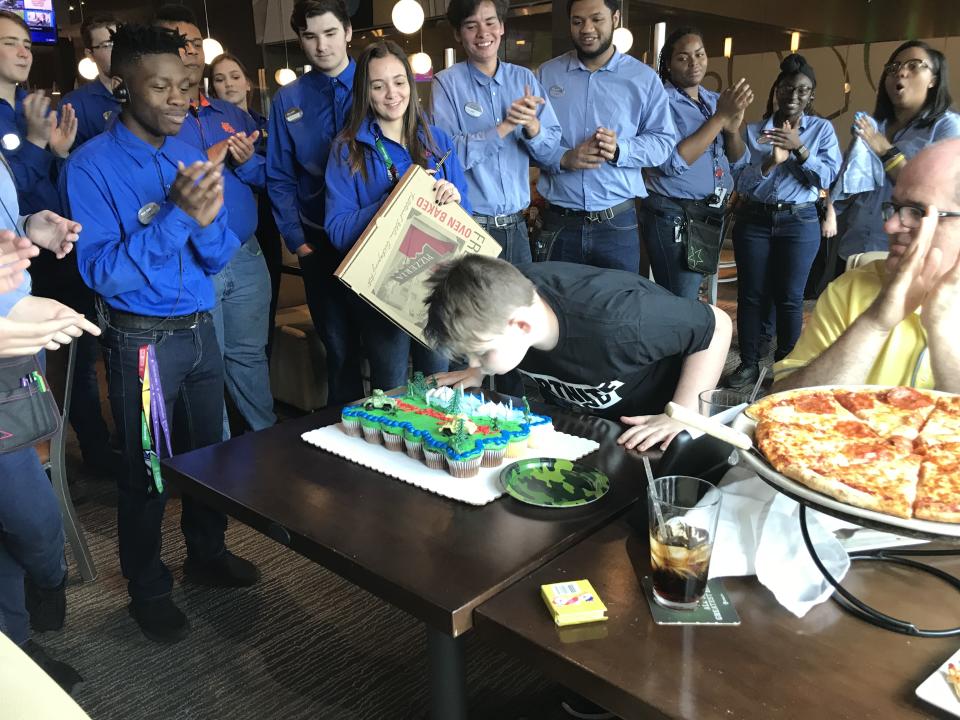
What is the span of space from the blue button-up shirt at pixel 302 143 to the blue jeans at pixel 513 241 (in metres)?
0.64

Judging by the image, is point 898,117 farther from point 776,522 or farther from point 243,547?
point 243,547

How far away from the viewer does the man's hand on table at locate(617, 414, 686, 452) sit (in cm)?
143

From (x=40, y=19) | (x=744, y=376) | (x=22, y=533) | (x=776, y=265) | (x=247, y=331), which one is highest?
(x=40, y=19)

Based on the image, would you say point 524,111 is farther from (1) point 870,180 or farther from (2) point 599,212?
(1) point 870,180

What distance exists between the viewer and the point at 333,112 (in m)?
2.61

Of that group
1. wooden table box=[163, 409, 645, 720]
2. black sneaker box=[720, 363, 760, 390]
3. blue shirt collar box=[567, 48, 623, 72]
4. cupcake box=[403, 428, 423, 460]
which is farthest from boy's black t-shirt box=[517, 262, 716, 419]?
black sneaker box=[720, 363, 760, 390]

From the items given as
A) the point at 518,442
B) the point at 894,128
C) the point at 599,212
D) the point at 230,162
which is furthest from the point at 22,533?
the point at 894,128

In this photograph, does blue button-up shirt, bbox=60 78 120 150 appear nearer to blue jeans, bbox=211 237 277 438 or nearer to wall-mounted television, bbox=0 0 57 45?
blue jeans, bbox=211 237 277 438

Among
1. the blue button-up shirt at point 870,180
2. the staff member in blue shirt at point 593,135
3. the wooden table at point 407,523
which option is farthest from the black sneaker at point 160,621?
the blue button-up shirt at point 870,180

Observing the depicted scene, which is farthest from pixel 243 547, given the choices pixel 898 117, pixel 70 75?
pixel 70 75

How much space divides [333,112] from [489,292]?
4.71 feet

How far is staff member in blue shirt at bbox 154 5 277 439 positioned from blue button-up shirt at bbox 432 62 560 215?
74 centimetres

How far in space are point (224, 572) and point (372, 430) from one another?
103cm

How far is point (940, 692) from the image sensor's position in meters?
0.75
